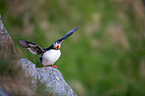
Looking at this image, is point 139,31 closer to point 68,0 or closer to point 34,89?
point 68,0

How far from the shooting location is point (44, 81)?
14.1ft

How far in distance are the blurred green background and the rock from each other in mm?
5191

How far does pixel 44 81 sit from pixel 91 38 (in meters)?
7.71

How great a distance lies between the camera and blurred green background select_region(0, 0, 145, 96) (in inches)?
413

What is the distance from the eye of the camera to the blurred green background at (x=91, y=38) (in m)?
10.5

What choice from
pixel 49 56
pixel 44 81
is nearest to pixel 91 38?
pixel 49 56

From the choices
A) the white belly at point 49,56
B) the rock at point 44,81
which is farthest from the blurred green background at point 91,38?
the rock at point 44,81

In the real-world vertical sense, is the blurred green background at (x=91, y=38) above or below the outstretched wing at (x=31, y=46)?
below

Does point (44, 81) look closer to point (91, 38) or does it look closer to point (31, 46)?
point (31, 46)

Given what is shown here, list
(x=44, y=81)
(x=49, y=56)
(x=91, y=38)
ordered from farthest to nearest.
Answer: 1. (x=91, y=38)
2. (x=49, y=56)
3. (x=44, y=81)

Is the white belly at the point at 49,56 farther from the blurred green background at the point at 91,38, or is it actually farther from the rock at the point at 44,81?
the blurred green background at the point at 91,38

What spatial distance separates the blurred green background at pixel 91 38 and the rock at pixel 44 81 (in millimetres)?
5191

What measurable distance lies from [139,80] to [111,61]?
187 centimetres

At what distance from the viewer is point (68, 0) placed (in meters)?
11.8
